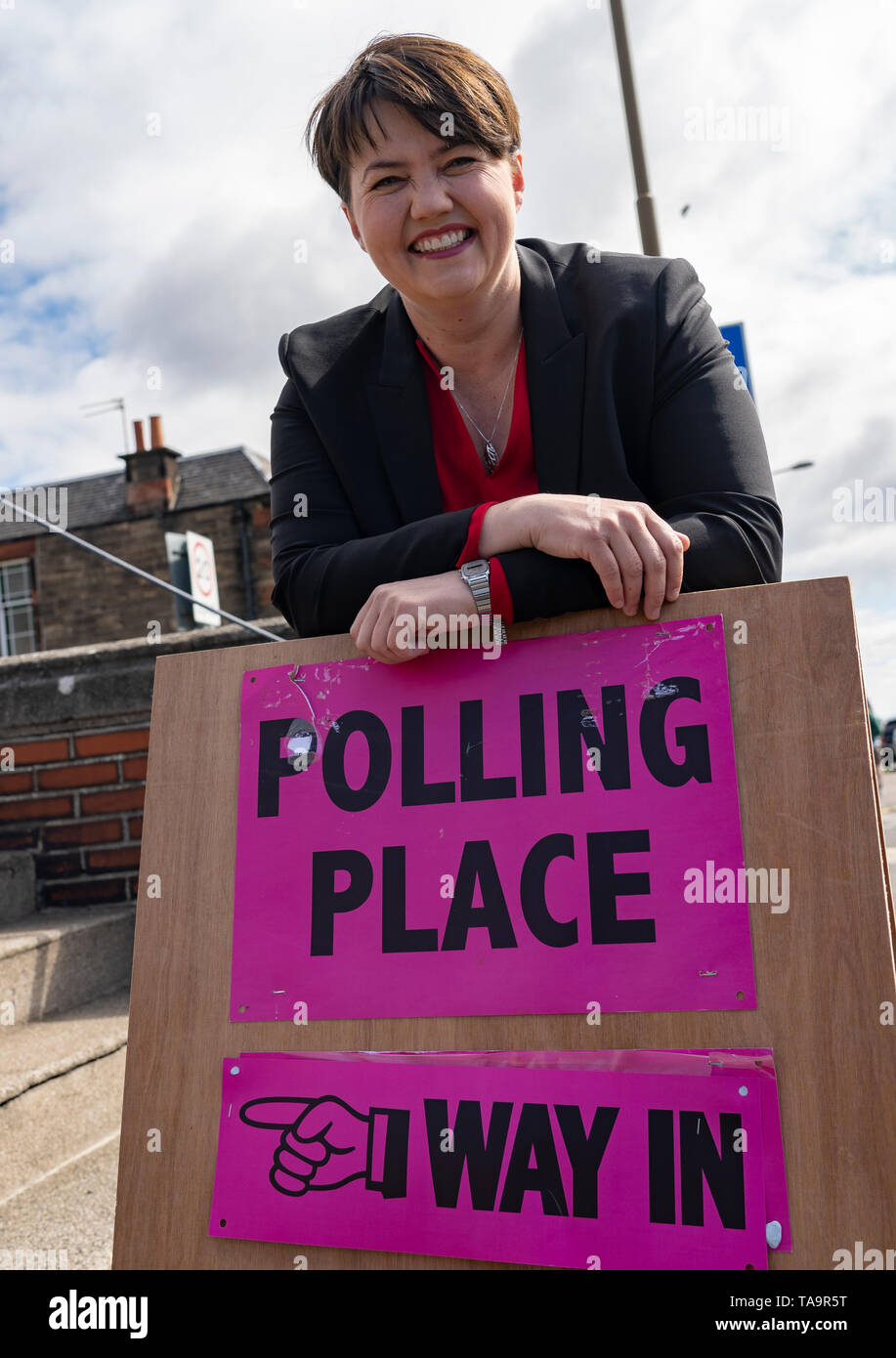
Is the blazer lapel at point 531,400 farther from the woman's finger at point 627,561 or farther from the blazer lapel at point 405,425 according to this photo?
the woman's finger at point 627,561

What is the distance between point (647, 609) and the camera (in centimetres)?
149

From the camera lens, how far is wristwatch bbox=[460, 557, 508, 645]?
1.53 meters

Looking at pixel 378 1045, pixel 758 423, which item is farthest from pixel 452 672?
pixel 758 423

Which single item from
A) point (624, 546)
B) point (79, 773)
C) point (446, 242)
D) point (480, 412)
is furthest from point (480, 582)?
point (79, 773)

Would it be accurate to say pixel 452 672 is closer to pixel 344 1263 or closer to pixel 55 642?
pixel 344 1263

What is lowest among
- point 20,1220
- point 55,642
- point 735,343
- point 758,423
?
point 20,1220

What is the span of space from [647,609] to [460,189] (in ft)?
2.57

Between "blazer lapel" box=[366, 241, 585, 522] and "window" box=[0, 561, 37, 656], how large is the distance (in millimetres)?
24440

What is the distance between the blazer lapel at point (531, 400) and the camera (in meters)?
1.76

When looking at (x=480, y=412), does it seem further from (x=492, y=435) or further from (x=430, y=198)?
(x=430, y=198)

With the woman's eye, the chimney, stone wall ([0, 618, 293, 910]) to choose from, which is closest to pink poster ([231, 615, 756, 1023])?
the woman's eye

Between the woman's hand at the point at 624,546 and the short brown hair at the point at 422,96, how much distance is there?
2.28ft

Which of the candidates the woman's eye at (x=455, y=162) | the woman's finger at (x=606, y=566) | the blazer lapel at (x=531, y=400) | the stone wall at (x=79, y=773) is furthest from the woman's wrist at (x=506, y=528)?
the stone wall at (x=79, y=773)

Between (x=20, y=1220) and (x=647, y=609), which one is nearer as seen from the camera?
(x=647, y=609)
